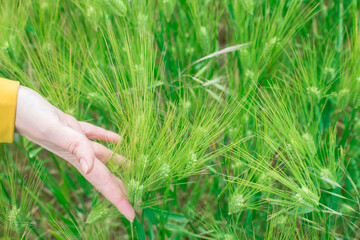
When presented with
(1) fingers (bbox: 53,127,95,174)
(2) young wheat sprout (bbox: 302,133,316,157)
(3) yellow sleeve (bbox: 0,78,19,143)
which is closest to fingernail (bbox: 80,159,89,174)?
(1) fingers (bbox: 53,127,95,174)

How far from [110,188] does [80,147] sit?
0.40 ft

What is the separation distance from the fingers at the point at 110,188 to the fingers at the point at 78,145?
3.3 inches

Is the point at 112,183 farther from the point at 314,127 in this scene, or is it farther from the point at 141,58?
the point at 314,127

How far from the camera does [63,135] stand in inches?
27.6

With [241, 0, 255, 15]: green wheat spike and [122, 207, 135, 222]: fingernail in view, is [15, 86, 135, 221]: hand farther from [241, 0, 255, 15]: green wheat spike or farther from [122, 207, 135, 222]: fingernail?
[241, 0, 255, 15]: green wheat spike

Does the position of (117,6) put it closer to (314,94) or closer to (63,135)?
(63,135)

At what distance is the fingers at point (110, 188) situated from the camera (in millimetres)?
682

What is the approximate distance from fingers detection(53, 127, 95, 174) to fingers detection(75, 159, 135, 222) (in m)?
0.09

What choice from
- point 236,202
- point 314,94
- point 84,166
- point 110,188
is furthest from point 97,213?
point 314,94

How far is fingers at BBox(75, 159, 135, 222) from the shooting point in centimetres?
68

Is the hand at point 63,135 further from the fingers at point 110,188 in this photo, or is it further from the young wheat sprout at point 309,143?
the young wheat sprout at point 309,143

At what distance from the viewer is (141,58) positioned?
69cm

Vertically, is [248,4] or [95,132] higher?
[248,4]

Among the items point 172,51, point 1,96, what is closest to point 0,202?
point 1,96
